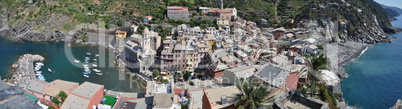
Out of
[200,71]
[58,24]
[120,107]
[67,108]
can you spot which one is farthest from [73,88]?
[58,24]

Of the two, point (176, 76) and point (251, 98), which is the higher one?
point (251, 98)

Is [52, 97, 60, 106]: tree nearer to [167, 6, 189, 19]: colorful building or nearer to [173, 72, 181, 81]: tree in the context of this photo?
[173, 72, 181, 81]: tree

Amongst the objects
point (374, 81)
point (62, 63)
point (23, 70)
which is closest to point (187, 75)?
point (62, 63)

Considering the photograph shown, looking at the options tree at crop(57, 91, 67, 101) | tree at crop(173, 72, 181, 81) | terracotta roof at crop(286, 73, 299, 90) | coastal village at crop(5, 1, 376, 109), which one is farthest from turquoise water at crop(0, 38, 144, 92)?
terracotta roof at crop(286, 73, 299, 90)

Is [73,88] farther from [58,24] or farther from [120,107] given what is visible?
[58,24]

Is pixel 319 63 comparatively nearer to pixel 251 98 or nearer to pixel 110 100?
pixel 251 98
